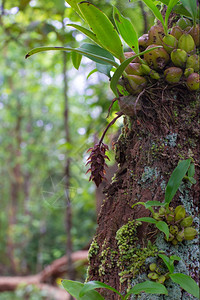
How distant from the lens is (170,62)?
25.6 inches

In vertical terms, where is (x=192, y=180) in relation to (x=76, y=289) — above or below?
above

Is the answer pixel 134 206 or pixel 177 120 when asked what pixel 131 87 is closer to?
pixel 177 120

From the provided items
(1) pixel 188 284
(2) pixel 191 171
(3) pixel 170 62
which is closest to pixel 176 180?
(2) pixel 191 171

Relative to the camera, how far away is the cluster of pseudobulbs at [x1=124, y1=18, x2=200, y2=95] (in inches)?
24.4

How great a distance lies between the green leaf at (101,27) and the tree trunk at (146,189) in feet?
0.42

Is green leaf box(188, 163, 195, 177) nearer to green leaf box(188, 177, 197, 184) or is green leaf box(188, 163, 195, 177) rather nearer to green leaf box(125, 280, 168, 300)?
green leaf box(188, 177, 197, 184)

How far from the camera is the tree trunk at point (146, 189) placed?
0.56 m

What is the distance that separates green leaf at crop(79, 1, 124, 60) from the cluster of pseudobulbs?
59 millimetres

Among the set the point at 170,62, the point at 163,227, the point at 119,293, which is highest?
the point at 170,62

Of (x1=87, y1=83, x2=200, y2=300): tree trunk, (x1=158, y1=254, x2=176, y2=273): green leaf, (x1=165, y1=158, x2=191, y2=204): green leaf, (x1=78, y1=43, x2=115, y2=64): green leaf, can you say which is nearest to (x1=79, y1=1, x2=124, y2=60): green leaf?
(x1=78, y1=43, x2=115, y2=64): green leaf

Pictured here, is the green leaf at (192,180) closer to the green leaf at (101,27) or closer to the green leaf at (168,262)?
the green leaf at (168,262)

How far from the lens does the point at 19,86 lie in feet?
26.3

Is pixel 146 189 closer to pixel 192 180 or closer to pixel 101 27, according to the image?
pixel 192 180

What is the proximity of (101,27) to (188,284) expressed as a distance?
1.69 ft
